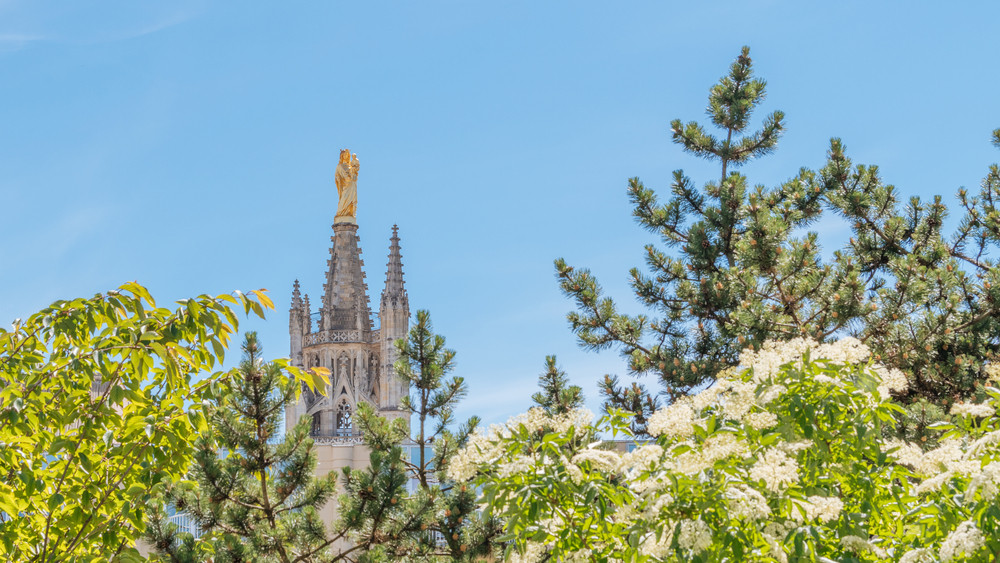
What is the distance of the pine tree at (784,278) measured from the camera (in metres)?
15.0

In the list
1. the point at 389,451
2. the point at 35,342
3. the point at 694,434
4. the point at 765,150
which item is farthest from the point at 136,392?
the point at 765,150

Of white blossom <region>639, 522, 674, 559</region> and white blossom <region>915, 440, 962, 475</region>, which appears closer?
white blossom <region>639, 522, 674, 559</region>

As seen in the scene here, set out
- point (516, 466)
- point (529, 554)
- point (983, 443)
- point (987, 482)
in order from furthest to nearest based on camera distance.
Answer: point (529, 554) → point (516, 466) → point (983, 443) → point (987, 482)

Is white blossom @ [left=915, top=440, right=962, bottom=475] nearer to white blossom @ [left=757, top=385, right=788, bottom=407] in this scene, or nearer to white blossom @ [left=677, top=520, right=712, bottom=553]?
white blossom @ [left=757, top=385, right=788, bottom=407]

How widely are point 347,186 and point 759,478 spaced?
167ft

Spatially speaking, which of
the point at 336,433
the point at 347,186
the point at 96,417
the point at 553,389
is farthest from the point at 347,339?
the point at 96,417

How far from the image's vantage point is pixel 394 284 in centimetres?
5359

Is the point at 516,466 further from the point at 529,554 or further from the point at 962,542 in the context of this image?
the point at 962,542

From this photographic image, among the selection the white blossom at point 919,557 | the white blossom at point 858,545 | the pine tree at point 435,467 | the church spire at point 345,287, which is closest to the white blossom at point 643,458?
the white blossom at point 858,545

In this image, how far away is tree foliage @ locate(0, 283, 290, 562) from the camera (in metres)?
→ 6.00

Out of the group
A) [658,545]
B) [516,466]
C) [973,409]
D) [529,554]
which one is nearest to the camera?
[658,545]

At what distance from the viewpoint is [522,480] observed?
5715 mm

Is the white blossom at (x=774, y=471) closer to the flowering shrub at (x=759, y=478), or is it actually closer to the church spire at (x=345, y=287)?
the flowering shrub at (x=759, y=478)

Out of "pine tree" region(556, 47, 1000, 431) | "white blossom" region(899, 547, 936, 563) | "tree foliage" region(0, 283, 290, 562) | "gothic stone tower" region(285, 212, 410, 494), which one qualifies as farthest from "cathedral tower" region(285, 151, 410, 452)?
"white blossom" region(899, 547, 936, 563)
